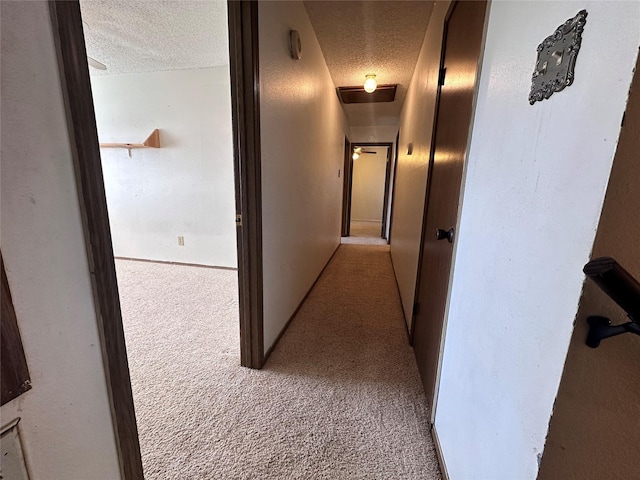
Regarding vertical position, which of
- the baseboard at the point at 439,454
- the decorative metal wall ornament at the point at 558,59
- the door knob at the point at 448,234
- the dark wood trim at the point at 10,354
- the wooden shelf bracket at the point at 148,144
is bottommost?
the baseboard at the point at 439,454

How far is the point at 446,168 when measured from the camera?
4.36 ft

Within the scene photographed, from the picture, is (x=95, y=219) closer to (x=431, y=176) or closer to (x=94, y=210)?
(x=94, y=210)

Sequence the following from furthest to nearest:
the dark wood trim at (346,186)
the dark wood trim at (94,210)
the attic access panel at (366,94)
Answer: the dark wood trim at (346,186) < the attic access panel at (366,94) < the dark wood trim at (94,210)

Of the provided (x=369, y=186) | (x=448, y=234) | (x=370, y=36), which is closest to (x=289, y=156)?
(x=448, y=234)

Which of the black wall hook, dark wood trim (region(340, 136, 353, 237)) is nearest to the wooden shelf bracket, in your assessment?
dark wood trim (region(340, 136, 353, 237))

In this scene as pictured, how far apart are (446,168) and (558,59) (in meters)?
0.83

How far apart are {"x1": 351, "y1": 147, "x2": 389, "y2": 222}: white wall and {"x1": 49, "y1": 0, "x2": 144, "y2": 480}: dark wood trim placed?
25.5 ft

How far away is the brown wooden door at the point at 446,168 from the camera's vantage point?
3.58ft

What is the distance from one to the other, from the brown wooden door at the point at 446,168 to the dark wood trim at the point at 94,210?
1.19 m

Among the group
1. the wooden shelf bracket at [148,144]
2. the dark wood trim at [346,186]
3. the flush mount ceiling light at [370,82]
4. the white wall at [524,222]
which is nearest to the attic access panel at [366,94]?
the flush mount ceiling light at [370,82]

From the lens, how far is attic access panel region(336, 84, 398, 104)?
11.6 feet

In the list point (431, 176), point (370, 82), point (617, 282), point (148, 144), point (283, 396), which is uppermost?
point (370, 82)

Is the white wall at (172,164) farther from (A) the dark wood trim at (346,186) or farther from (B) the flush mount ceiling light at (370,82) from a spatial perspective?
(A) the dark wood trim at (346,186)

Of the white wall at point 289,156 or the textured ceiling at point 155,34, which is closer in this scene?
the white wall at point 289,156
